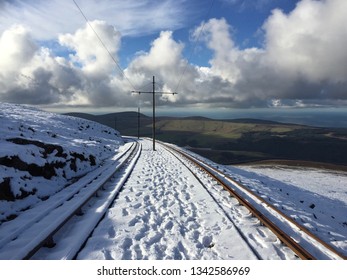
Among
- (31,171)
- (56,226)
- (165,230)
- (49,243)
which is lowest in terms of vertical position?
(165,230)

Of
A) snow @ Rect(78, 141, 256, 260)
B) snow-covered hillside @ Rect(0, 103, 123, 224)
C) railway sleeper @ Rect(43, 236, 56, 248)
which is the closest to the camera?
snow @ Rect(78, 141, 256, 260)

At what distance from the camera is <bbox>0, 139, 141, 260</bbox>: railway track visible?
20.8ft

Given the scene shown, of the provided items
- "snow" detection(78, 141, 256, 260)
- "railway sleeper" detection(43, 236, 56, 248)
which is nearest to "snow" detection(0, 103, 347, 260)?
"snow" detection(78, 141, 256, 260)

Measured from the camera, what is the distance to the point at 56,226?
290 inches

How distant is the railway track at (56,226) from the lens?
6328mm

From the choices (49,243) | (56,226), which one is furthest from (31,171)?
(49,243)

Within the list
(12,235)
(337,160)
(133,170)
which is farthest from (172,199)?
(337,160)

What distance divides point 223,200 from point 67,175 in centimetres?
922

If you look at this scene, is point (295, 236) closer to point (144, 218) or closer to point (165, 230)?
point (165, 230)

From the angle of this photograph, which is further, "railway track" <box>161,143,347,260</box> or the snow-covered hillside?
the snow-covered hillside

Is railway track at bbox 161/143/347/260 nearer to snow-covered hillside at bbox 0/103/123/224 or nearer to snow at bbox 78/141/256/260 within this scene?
snow at bbox 78/141/256/260

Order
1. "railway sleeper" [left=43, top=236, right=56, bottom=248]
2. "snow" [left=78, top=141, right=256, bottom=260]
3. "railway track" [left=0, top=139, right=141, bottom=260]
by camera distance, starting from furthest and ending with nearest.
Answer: "railway sleeper" [left=43, top=236, right=56, bottom=248] → "snow" [left=78, top=141, right=256, bottom=260] → "railway track" [left=0, top=139, right=141, bottom=260]

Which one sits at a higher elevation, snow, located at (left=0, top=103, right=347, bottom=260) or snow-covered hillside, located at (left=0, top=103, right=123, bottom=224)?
snow-covered hillside, located at (left=0, top=103, right=123, bottom=224)
